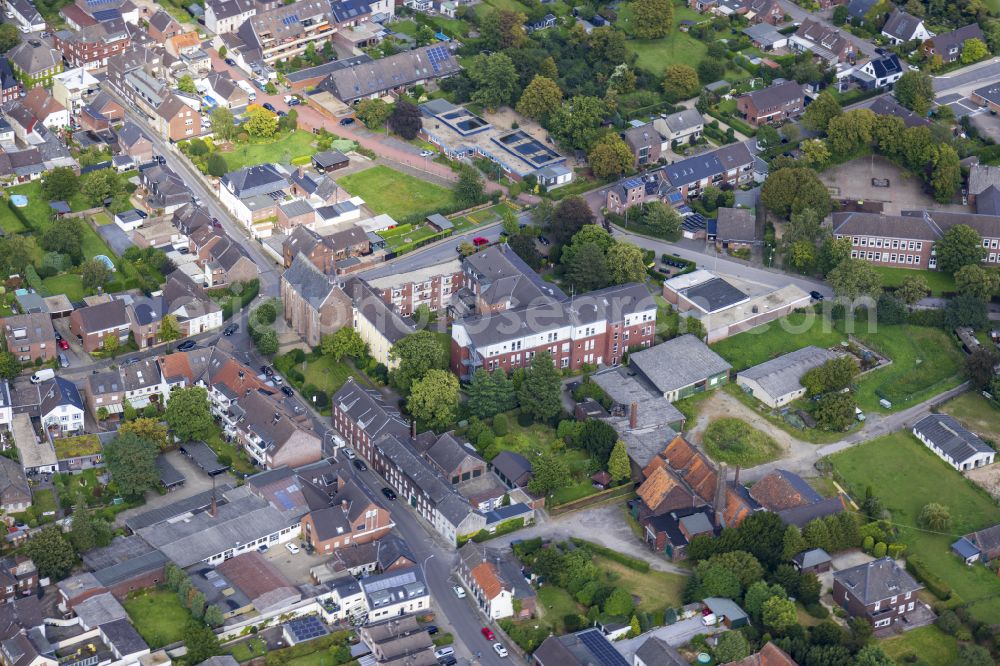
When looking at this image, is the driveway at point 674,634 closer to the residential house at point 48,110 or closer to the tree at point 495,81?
the tree at point 495,81

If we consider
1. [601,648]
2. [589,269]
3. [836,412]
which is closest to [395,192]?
[589,269]

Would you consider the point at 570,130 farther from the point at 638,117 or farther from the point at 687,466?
the point at 687,466

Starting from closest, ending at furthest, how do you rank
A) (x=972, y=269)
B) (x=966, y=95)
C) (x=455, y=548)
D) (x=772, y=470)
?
(x=455, y=548), (x=772, y=470), (x=972, y=269), (x=966, y=95)

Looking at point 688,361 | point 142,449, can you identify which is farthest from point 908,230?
point 142,449

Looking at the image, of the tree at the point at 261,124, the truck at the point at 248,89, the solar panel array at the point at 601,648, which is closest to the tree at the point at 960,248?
the solar panel array at the point at 601,648

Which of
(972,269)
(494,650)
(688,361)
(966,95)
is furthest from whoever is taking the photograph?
(966,95)

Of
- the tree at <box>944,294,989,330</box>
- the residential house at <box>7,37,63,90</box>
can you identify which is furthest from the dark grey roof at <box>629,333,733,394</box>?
the residential house at <box>7,37,63,90</box>
